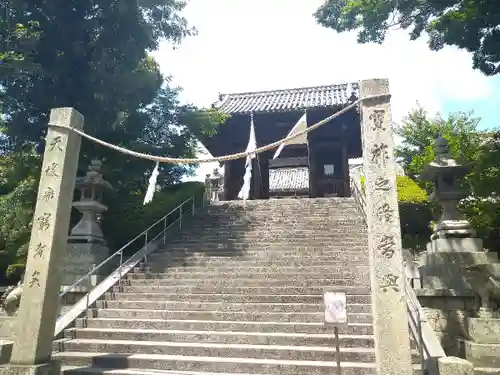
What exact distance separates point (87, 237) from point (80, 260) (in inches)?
23.2

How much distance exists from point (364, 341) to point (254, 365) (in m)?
1.79

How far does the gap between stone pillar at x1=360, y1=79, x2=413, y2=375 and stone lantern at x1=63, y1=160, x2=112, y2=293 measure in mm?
6472

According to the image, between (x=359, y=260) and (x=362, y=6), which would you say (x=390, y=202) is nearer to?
(x=359, y=260)

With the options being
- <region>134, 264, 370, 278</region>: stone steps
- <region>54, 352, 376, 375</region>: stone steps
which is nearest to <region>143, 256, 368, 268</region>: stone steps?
<region>134, 264, 370, 278</region>: stone steps

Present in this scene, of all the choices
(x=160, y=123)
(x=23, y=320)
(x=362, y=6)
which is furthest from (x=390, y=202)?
(x=160, y=123)

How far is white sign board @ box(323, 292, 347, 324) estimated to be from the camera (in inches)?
164

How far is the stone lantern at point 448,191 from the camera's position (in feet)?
25.1

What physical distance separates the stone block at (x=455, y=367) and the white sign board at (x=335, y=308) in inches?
52.7

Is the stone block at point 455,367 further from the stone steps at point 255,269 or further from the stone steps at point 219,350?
the stone steps at point 255,269

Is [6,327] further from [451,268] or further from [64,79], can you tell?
[451,268]

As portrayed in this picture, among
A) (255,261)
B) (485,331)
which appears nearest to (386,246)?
(485,331)

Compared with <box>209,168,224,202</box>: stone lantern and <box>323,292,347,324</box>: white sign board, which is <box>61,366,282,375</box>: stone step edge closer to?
<box>323,292,347,324</box>: white sign board

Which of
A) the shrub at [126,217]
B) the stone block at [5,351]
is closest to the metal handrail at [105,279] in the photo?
the shrub at [126,217]

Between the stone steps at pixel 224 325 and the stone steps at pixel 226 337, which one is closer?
the stone steps at pixel 226 337
